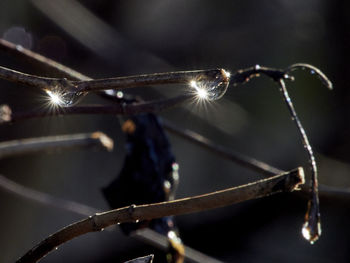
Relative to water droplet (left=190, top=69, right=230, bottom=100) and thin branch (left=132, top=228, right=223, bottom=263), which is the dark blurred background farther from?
water droplet (left=190, top=69, right=230, bottom=100)

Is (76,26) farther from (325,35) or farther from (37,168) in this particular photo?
(325,35)

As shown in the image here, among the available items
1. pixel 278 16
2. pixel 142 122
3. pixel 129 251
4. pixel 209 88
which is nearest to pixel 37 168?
pixel 129 251

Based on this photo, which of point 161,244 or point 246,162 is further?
point 161,244

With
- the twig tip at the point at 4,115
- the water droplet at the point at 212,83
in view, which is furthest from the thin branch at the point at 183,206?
the twig tip at the point at 4,115

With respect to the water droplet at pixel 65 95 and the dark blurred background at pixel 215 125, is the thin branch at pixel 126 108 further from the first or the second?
the dark blurred background at pixel 215 125

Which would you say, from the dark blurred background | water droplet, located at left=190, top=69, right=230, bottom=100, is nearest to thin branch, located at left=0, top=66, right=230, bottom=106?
water droplet, located at left=190, top=69, right=230, bottom=100

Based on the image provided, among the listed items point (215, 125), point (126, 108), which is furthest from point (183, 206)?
point (215, 125)

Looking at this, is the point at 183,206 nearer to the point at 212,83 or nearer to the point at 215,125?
the point at 212,83
